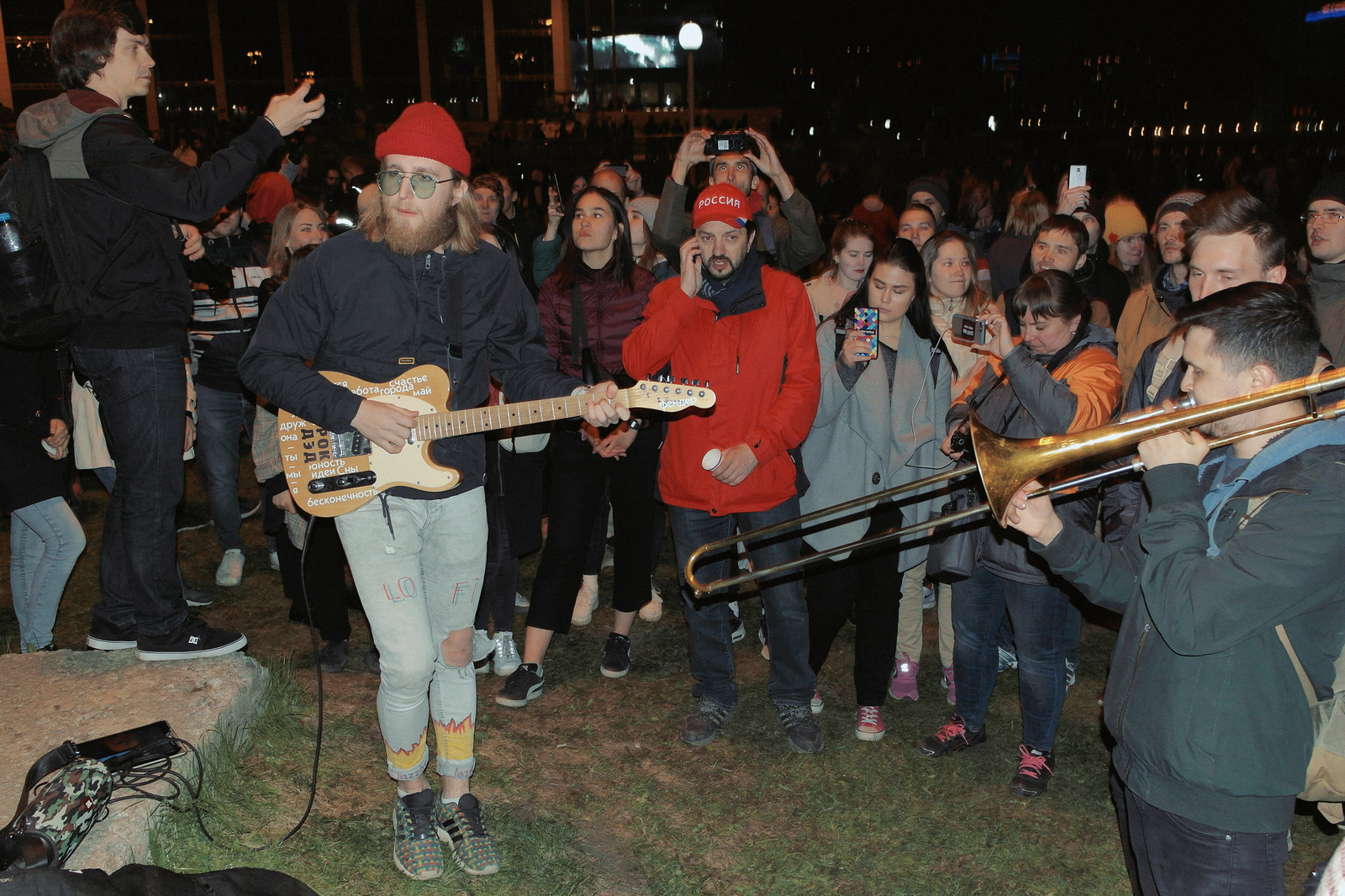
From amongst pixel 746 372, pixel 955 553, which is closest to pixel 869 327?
pixel 746 372

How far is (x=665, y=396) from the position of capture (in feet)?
10.5

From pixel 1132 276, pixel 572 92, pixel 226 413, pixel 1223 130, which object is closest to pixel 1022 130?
pixel 1223 130

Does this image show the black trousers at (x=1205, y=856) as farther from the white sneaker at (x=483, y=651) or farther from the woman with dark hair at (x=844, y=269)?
the woman with dark hair at (x=844, y=269)

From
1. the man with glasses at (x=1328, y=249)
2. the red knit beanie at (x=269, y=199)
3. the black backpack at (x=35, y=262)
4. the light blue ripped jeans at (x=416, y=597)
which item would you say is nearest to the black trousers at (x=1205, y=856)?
the light blue ripped jeans at (x=416, y=597)

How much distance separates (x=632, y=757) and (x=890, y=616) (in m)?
1.32

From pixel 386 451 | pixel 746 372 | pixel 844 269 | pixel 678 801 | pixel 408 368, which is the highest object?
pixel 844 269

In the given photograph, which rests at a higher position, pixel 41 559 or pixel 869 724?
pixel 41 559

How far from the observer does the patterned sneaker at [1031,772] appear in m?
3.94

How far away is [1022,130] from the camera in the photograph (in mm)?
32469

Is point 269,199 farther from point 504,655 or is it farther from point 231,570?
point 504,655

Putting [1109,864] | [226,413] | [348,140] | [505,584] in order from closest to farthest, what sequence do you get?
[1109,864], [505,584], [226,413], [348,140]

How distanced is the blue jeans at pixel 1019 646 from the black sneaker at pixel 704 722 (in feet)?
3.45

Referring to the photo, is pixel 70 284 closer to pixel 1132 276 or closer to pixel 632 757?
pixel 632 757

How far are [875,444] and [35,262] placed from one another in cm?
339
